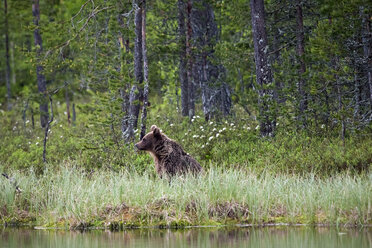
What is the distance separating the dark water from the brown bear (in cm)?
227

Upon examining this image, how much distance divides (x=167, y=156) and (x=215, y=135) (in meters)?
5.15

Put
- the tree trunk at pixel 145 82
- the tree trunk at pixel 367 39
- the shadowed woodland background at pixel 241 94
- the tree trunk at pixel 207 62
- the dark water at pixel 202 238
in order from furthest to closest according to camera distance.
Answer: the tree trunk at pixel 207 62 < the tree trunk at pixel 145 82 < the shadowed woodland background at pixel 241 94 < the tree trunk at pixel 367 39 < the dark water at pixel 202 238

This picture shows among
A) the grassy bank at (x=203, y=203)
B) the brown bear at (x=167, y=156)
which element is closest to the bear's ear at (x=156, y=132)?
the brown bear at (x=167, y=156)

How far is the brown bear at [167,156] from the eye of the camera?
11.6m

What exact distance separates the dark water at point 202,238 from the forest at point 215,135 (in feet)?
1.35

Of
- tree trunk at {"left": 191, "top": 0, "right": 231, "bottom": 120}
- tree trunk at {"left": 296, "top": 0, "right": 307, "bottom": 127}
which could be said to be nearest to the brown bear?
tree trunk at {"left": 296, "top": 0, "right": 307, "bottom": 127}

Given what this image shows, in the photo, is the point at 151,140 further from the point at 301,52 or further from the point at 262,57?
the point at 301,52

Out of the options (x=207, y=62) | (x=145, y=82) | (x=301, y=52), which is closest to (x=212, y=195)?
(x=145, y=82)

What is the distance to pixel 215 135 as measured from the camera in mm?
16703

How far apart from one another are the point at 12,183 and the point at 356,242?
6.57m

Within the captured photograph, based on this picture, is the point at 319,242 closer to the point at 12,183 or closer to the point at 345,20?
the point at 12,183

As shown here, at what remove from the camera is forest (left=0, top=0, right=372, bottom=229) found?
9695 millimetres

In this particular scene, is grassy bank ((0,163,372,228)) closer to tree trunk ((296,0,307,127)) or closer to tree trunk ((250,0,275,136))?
tree trunk ((250,0,275,136))

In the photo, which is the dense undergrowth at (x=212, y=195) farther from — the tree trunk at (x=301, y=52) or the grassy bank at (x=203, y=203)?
the tree trunk at (x=301, y=52)
